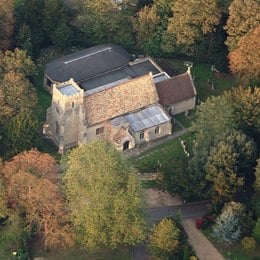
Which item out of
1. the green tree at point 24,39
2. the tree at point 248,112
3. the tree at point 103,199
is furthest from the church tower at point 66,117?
the tree at point 248,112

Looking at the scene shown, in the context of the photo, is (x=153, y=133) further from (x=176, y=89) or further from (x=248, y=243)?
(x=248, y=243)

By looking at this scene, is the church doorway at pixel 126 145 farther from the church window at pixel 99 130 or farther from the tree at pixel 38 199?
the tree at pixel 38 199

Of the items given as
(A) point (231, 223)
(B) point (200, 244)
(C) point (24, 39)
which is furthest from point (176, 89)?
(A) point (231, 223)

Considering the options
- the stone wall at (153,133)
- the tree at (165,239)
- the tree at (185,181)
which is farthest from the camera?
the stone wall at (153,133)

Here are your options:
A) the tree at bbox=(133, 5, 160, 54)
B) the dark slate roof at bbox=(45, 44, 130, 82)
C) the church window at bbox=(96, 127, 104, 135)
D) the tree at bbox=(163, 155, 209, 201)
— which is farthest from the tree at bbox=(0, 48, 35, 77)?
the tree at bbox=(163, 155, 209, 201)

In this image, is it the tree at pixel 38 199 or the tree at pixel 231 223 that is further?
the tree at pixel 231 223

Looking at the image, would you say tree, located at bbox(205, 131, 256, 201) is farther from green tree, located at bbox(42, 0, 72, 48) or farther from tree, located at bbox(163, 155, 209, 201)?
green tree, located at bbox(42, 0, 72, 48)

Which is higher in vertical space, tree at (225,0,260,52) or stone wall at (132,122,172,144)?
tree at (225,0,260,52)
